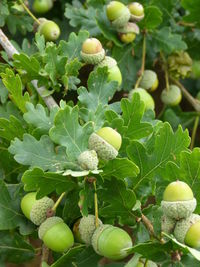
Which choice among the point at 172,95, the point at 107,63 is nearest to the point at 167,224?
the point at 107,63

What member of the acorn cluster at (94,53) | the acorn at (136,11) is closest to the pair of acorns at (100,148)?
the acorn cluster at (94,53)

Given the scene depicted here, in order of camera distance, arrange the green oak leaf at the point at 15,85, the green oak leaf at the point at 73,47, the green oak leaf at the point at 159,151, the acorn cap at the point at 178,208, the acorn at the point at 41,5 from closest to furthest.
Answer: the acorn cap at the point at 178,208 → the green oak leaf at the point at 159,151 → the green oak leaf at the point at 15,85 → the green oak leaf at the point at 73,47 → the acorn at the point at 41,5

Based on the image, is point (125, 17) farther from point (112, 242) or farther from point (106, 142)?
point (112, 242)

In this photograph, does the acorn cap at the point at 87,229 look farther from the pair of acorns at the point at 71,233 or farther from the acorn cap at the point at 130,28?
the acorn cap at the point at 130,28

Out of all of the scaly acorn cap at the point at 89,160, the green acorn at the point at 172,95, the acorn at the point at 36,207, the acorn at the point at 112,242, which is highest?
the scaly acorn cap at the point at 89,160

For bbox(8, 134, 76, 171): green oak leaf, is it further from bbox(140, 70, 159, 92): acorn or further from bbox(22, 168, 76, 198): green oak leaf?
bbox(140, 70, 159, 92): acorn

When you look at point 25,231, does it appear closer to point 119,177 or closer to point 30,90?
point 119,177

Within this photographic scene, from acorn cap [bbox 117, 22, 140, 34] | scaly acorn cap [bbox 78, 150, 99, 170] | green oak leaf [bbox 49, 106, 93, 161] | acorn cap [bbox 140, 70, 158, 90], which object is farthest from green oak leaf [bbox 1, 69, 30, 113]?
acorn cap [bbox 140, 70, 158, 90]
